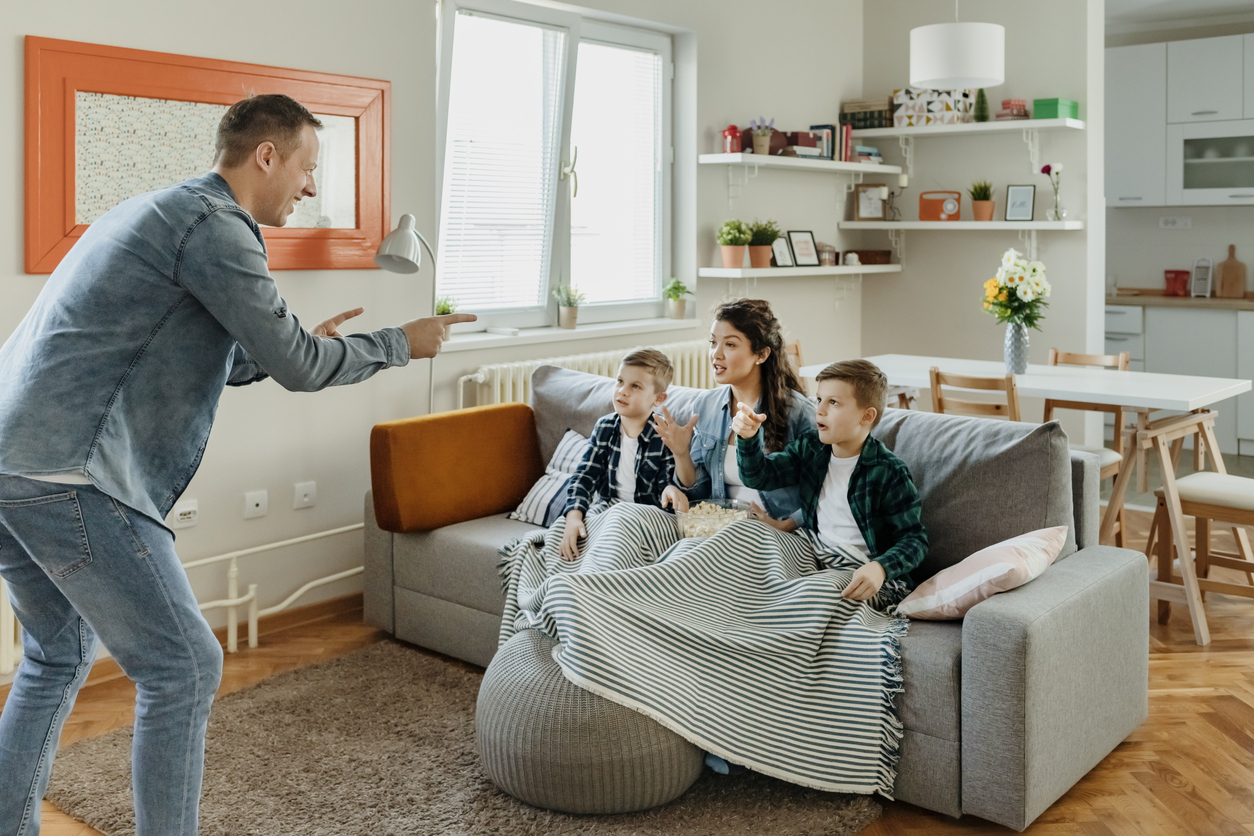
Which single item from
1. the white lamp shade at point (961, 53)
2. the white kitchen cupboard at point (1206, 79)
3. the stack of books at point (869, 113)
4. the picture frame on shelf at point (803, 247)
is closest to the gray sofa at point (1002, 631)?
the white lamp shade at point (961, 53)

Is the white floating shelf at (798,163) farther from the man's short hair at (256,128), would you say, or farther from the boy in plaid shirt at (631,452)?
the man's short hair at (256,128)

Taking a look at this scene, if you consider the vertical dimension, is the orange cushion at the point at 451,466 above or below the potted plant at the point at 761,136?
below

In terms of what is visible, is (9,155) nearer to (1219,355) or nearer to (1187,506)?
(1187,506)

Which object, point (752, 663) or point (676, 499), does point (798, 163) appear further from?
point (752, 663)

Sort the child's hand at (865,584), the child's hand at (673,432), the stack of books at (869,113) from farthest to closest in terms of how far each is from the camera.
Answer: the stack of books at (869,113)
the child's hand at (673,432)
the child's hand at (865,584)

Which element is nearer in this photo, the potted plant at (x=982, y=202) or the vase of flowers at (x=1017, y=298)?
the vase of flowers at (x=1017, y=298)

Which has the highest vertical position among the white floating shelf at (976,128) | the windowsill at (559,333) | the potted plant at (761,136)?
the white floating shelf at (976,128)

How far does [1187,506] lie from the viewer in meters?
3.65

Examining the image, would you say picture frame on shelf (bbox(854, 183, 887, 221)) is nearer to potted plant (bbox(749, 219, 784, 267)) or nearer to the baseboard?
potted plant (bbox(749, 219, 784, 267))

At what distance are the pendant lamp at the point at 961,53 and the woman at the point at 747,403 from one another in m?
1.98

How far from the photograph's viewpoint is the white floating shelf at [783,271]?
17.7 feet

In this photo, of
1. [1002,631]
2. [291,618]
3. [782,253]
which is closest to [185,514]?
[291,618]

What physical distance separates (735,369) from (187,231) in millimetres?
1522

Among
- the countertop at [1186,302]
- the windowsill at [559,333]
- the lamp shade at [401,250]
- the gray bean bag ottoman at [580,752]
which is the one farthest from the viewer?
the countertop at [1186,302]
